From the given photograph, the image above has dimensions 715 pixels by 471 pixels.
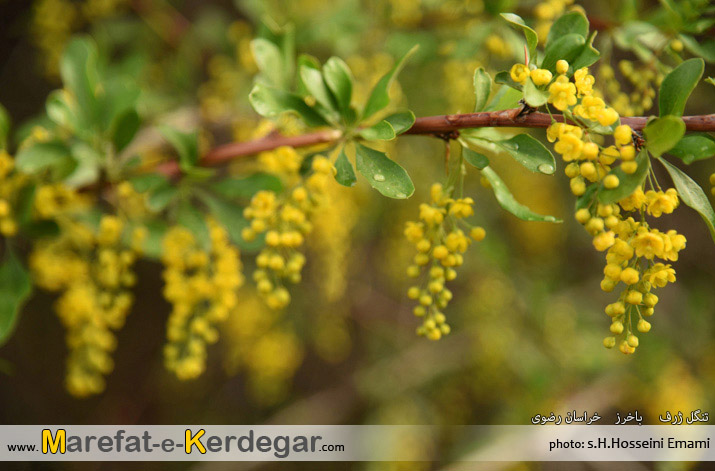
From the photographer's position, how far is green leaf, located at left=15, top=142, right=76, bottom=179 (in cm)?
108

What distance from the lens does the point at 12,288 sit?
1.22m

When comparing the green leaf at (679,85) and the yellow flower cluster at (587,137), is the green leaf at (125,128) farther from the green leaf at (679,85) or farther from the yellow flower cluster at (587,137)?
Result: the green leaf at (679,85)

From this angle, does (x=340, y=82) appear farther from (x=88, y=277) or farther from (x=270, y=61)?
(x=88, y=277)

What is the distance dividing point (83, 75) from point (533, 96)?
1.08m

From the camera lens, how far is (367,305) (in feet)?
9.55

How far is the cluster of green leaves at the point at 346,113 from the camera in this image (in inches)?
34.7

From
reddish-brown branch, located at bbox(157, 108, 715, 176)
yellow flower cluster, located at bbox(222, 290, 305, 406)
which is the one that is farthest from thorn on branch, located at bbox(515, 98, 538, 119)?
yellow flower cluster, located at bbox(222, 290, 305, 406)

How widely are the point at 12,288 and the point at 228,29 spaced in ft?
4.83

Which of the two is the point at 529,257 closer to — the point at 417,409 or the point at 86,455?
the point at 417,409

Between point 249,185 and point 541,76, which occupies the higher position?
point 541,76

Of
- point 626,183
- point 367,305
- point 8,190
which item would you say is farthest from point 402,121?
point 367,305

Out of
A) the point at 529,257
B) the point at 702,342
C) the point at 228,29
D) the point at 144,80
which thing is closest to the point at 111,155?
the point at 144,80

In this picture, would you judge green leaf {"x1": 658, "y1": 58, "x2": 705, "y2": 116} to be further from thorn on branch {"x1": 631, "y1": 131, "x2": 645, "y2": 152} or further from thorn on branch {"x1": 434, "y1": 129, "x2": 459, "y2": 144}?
thorn on branch {"x1": 434, "y1": 129, "x2": 459, "y2": 144}

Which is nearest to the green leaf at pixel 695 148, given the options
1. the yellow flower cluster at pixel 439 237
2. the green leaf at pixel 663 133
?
the green leaf at pixel 663 133
